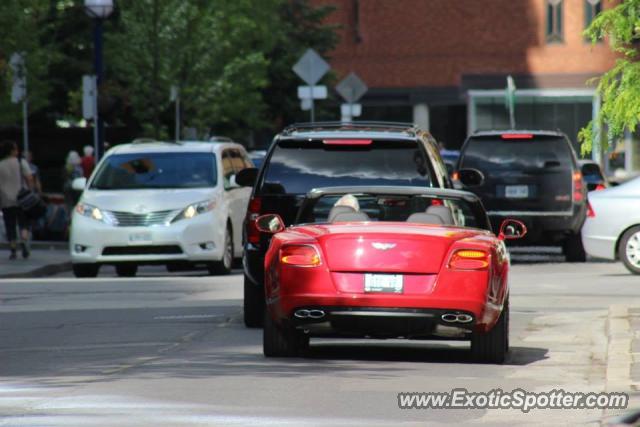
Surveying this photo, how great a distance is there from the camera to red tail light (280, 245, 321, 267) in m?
12.8

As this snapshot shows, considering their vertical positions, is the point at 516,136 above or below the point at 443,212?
above

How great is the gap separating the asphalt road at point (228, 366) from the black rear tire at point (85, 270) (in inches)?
139

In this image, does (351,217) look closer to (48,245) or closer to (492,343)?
(492,343)

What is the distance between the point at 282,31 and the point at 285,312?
54504 millimetres

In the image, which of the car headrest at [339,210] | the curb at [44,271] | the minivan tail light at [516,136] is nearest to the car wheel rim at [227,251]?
the curb at [44,271]

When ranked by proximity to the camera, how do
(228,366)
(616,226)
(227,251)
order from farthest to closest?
(227,251) < (616,226) < (228,366)

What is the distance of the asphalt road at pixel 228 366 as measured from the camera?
1013 cm

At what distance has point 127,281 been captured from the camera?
23.2 m

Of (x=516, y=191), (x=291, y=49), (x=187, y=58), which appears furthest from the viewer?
(x=291, y=49)

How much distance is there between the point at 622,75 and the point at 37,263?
497 inches

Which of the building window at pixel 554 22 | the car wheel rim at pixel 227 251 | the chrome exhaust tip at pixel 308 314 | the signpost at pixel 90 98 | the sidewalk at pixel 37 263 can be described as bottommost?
the sidewalk at pixel 37 263

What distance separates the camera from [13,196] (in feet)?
93.6

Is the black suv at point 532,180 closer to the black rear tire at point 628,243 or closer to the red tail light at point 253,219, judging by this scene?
the black rear tire at point 628,243

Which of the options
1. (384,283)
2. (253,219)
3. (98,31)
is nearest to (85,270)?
(253,219)
